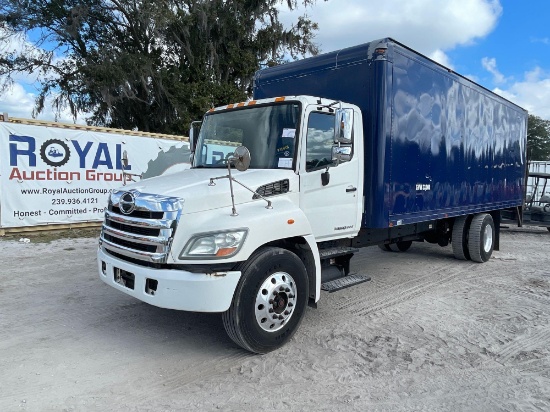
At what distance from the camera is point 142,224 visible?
12.3 ft

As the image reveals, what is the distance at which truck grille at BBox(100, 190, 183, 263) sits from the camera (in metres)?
3.61

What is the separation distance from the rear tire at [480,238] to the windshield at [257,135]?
5.45m

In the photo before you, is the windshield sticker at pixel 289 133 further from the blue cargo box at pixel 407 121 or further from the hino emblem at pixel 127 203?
the hino emblem at pixel 127 203

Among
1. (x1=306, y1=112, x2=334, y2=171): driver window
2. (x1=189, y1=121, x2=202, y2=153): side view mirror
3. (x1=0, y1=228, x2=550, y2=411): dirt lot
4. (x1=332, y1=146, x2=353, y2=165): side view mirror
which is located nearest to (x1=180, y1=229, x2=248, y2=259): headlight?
(x1=0, y1=228, x2=550, y2=411): dirt lot

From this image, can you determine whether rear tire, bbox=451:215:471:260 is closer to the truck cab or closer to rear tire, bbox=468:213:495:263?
rear tire, bbox=468:213:495:263

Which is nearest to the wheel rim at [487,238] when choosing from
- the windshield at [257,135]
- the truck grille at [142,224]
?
the windshield at [257,135]

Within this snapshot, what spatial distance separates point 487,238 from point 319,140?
5722 millimetres

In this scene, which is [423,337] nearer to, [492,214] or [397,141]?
[397,141]

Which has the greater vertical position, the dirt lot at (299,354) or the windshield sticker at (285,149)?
the windshield sticker at (285,149)

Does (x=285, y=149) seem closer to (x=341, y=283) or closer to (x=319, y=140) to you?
(x=319, y=140)

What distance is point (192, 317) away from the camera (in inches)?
196

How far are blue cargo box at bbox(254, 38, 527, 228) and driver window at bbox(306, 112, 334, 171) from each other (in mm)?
783

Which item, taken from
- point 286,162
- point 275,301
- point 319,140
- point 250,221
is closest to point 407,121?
point 319,140

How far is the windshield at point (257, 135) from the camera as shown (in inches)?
176
